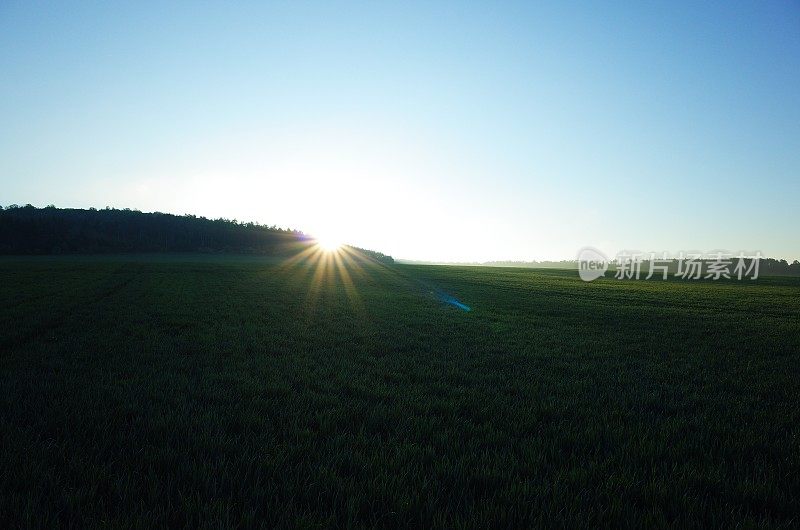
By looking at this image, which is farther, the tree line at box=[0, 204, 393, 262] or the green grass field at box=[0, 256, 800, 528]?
the tree line at box=[0, 204, 393, 262]

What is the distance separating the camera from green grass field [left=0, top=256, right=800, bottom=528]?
12.2 feet

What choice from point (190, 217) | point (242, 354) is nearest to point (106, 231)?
point (190, 217)

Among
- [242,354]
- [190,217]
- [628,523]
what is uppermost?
[190,217]

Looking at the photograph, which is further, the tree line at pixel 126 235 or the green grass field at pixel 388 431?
the tree line at pixel 126 235

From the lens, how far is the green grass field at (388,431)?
3.72m

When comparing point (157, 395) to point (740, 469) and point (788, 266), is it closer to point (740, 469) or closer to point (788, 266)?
point (740, 469)

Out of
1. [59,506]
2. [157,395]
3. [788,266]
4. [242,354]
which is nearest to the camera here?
[59,506]

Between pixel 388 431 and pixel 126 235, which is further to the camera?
pixel 126 235

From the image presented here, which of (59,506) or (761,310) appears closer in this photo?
(59,506)

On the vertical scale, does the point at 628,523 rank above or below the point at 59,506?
above

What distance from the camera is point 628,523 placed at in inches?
140

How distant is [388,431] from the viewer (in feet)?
18.0

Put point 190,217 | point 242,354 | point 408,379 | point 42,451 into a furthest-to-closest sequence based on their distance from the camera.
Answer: point 190,217 → point 242,354 → point 408,379 → point 42,451

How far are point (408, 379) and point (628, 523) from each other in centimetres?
509
